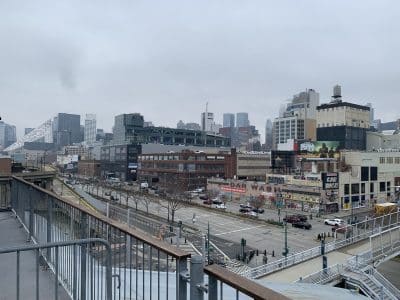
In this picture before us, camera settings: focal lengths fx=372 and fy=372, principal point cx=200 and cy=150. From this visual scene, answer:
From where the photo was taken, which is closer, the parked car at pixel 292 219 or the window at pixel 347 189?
the parked car at pixel 292 219

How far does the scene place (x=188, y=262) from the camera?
2725 mm

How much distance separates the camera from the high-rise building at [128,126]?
407ft

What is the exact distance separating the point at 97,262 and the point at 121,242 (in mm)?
605

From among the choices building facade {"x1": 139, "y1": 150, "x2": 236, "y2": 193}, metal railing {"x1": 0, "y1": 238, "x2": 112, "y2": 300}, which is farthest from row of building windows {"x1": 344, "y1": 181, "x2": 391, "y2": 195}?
metal railing {"x1": 0, "y1": 238, "x2": 112, "y2": 300}

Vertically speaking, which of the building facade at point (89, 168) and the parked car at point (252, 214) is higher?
the building facade at point (89, 168)

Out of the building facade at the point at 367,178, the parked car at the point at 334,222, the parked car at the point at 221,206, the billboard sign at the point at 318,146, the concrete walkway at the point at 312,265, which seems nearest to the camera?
the concrete walkway at the point at 312,265

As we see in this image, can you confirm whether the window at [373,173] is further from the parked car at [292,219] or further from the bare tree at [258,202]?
the parked car at [292,219]

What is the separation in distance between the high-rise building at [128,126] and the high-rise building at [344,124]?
58297 millimetres

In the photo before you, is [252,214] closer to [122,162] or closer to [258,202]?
[258,202]

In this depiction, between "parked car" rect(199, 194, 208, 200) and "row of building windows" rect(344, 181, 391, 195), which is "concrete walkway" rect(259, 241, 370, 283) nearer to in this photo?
"row of building windows" rect(344, 181, 391, 195)

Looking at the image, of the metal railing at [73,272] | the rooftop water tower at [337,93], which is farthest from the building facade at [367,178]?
the metal railing at [73,272]

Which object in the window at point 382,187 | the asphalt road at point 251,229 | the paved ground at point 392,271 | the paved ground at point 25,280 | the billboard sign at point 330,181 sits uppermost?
the paved ground at point 25,280

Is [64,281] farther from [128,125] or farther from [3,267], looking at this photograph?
[128,125]

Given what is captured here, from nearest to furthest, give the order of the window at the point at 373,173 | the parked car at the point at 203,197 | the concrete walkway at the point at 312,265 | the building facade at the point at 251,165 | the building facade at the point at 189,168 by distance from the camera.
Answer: the concrete walkway at the point at 312,265 < the window at the point at 373,173 < the parked car at the point at 203,197 < the building facade at the point at 189,168 < the building facade at the point at 251,165
